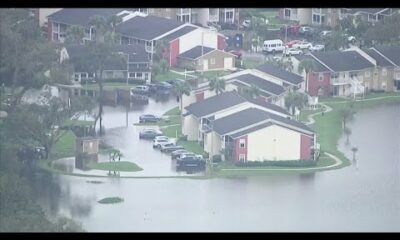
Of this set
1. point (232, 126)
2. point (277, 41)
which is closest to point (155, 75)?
point (277, 41)

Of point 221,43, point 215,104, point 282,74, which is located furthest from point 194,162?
point 221,43

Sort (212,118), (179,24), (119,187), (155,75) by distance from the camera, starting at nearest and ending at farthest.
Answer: (119,187)
(212,118)
(155,75)
(179,24)

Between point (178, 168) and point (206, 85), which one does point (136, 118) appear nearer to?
point (206, 85)

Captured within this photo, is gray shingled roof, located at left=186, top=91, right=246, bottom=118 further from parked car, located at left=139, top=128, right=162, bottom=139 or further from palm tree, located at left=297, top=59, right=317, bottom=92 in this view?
palm tree, located at left=297, top=59, right=317, bottom=92

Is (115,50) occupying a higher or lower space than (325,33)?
lower

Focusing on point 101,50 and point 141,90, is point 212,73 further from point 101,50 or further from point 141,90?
point 101,50

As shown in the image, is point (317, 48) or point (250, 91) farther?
point (317, 48)
